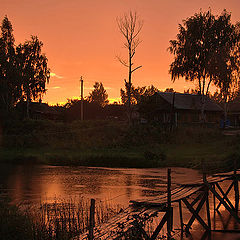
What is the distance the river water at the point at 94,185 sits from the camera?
53.3ft

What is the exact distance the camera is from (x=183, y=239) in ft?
33.9

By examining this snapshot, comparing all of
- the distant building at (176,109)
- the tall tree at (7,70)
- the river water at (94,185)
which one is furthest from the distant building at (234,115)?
the river water at (94,185)

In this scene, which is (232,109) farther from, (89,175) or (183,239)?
(183,239)

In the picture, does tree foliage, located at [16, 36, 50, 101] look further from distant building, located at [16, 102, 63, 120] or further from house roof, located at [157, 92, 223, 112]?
house roof, located at [157, 92, 223, 112]

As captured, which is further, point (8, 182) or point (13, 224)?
point (8, 182)

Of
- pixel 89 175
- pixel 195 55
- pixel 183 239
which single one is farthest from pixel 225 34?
pixel 183 239

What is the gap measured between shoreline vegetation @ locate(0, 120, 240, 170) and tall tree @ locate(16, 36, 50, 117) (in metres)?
7.18

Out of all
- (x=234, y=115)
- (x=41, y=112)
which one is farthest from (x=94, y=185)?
(x=234, y=115)

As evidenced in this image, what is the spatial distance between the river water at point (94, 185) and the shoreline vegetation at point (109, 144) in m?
4.14

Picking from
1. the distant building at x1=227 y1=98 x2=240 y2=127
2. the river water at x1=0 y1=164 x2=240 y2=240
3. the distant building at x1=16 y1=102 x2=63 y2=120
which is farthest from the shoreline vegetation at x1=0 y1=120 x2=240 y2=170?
the distant building at x1=227 y1=98 x2=240 y2=127

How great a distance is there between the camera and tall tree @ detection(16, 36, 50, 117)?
57.8 metres

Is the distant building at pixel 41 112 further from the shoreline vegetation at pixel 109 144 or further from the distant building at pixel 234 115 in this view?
the distant building at pixel 234 115

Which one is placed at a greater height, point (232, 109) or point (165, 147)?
point (232, 109)

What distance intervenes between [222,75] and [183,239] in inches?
1702
